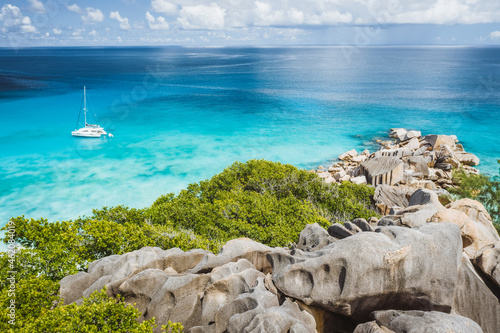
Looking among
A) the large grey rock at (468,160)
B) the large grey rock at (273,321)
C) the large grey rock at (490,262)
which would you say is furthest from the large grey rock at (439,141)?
the large grey rock at (273,321)

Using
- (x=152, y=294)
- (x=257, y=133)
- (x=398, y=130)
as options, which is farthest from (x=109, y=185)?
(x=398, y=130)

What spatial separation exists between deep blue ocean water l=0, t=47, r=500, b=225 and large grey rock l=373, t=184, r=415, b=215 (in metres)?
19.3

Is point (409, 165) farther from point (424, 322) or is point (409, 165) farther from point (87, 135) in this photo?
point (87, 135)

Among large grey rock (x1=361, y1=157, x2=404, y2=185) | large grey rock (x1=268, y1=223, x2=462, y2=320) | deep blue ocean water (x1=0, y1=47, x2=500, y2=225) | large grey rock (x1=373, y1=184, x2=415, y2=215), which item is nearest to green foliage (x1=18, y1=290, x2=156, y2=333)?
large grey rock (x1=268, y1=223, x2=462, y2=320)

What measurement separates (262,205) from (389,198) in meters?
9.30

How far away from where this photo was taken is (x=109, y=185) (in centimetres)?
3750

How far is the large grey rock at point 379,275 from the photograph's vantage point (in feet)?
29.1

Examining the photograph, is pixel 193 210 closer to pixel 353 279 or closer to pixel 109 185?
pixel 353 279

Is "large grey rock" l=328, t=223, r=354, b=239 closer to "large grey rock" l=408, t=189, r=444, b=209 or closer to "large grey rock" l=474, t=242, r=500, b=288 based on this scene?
"large grey rock" l=474, t=242, r=500, b=288

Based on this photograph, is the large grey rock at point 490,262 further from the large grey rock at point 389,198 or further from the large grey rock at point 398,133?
the large grey rock at point 398,133

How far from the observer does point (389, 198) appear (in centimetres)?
2239

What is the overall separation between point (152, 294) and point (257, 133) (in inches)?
1822

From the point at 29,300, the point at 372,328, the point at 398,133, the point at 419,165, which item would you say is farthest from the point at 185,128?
the point at 372,328

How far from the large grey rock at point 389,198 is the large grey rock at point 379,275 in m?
12.2
